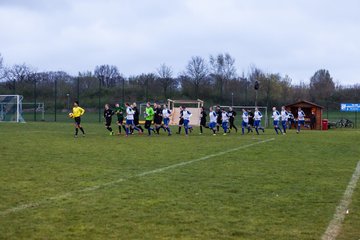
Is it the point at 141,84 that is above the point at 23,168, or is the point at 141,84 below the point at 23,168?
above

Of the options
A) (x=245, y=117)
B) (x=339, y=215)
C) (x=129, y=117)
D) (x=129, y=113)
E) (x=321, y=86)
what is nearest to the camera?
(x=339, y=215)

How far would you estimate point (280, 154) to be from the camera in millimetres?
16609

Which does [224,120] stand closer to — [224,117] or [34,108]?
[224,117]

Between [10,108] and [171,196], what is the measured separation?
42074 millimetres

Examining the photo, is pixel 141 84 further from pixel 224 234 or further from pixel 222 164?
pixel 224 234

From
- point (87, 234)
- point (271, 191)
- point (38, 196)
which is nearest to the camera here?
point (87, 234)

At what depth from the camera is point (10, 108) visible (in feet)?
155

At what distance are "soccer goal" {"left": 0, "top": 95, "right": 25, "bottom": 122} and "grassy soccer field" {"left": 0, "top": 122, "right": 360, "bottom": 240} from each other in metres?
32.7

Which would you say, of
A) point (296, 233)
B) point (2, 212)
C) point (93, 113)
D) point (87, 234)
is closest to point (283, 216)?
point (296, 233)

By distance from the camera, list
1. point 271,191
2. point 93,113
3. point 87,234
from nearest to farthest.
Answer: point 87,234 < point 271,191 < point 93,113

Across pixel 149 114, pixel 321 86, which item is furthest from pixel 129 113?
pixel 321 86

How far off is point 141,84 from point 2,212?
2016 inches

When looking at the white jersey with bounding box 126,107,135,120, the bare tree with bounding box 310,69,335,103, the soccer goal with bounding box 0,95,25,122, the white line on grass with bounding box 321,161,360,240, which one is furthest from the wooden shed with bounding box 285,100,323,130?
the white line on grass with bounding box 321,161,360,240

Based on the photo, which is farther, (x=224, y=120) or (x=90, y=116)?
(x=90, y=116)
